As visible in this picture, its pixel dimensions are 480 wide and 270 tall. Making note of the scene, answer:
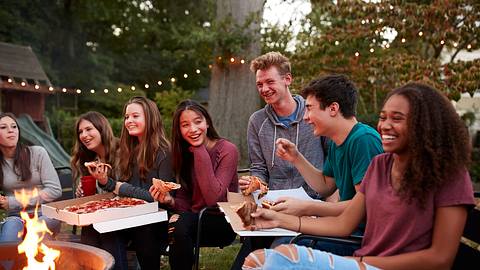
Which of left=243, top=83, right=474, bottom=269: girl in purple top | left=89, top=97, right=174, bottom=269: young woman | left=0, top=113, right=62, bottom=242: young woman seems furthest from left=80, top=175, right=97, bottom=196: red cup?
left=243, top=83, right=474, bottom=269: girl in purple top

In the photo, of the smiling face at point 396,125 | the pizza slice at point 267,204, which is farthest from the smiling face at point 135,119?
the smiling face at point 396,125

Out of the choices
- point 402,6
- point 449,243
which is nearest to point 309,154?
point 449,243

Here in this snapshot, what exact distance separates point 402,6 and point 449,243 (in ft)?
22.4

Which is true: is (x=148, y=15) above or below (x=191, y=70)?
above

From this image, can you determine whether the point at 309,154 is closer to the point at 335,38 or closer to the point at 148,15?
the point at 335,38

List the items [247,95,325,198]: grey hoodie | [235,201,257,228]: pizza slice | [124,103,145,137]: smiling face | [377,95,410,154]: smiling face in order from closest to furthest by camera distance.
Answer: [377,95,410,154]: smiling face, [235,201,257,228]: pizza slice, [247,95,325,198]: grey hoodie, [124,103,145,137]: smiling face

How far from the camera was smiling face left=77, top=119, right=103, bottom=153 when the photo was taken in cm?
397

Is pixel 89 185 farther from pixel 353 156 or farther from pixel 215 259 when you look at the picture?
pixel 353 156

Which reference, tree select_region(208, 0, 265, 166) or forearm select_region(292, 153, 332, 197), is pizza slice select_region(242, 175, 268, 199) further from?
tree select_region(208, 0, 265, 166)

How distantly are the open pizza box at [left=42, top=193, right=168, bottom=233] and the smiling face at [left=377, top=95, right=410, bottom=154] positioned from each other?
60.6 inches

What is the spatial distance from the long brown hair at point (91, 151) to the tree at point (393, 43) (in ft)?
16.3

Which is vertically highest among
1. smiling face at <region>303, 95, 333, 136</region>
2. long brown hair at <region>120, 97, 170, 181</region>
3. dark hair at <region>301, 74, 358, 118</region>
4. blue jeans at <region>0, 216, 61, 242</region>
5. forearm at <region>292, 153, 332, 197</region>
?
dark hair at <region>301, 74, 358, 118</region>

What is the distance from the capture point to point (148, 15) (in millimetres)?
21031

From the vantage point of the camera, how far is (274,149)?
147 inches
